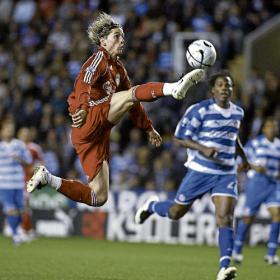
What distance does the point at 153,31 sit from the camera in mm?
19500

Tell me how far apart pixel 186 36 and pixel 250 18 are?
1393 millimetres

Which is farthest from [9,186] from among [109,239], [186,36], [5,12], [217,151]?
[5,12]

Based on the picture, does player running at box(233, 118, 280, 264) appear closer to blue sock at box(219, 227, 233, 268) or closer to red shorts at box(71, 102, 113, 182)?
blue sock at box(219, 227, 233, 268)

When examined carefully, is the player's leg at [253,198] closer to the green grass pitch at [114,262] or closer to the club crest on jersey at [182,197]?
the green grass pitch at [114,262]

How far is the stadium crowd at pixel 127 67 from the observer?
17281mm

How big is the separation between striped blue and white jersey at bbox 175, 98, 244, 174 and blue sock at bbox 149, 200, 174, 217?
2.16 feet

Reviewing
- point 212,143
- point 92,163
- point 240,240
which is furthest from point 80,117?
point 240,240

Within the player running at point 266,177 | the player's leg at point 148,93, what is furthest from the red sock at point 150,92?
the player running at point 266,177

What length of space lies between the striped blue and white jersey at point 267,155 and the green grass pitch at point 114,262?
50.4 inches

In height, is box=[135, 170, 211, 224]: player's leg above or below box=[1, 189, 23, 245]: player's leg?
above

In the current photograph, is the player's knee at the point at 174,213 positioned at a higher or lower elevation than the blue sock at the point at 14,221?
higher

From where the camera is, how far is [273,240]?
12656 millimetres

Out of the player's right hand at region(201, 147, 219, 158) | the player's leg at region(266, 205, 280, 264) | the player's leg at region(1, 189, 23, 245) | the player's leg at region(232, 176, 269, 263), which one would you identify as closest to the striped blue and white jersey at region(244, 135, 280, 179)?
the player's leg at region(232, 176, 269, 263)

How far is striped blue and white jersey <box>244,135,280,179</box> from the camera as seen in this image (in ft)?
42.8
